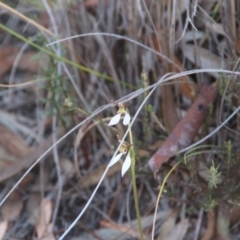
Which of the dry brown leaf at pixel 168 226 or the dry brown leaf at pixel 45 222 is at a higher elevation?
the dry brown leaf at pixel 45 222

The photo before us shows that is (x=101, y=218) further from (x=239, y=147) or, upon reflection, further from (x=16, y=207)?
(x=239, y=147)

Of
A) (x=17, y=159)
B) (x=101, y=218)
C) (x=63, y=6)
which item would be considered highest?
(x=63, y=6)

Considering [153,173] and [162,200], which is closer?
[153,173]

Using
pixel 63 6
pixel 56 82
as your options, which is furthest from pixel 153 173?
pixel 63 6

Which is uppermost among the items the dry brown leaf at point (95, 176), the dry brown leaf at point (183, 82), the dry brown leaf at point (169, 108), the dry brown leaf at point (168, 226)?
the dry brown leaf at point (183, 82)

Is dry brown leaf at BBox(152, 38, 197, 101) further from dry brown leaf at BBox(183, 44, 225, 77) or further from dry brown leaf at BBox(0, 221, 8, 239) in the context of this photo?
dry brown leaf at BBox(0, 221, 8, 239)

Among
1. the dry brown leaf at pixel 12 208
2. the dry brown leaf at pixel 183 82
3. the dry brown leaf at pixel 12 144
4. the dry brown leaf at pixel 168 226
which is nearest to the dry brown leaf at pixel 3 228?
the dry brown leaf at pixel 12 208

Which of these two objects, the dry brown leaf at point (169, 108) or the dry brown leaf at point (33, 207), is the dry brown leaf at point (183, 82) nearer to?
the dry brown leaf at point (169, 108)

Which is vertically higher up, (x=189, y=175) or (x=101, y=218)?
(x=189, y=175)
